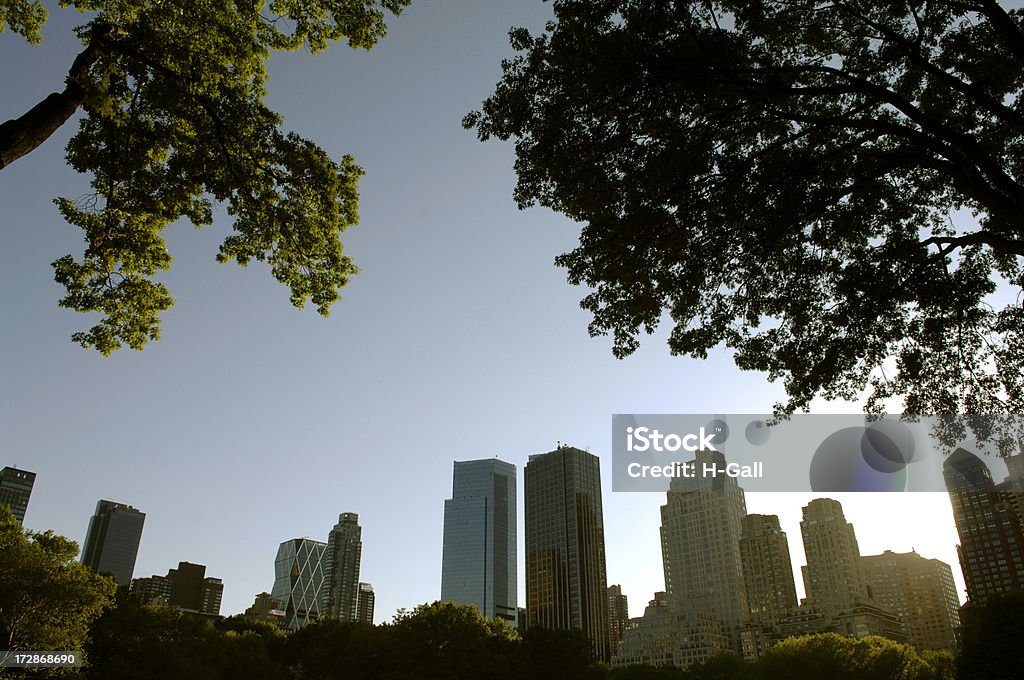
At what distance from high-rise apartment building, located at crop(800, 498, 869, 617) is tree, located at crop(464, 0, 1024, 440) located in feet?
491

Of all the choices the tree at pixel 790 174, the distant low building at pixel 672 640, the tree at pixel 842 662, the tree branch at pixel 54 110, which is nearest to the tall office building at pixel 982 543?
the distant low building at pixel 672 640

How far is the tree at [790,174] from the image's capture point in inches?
407

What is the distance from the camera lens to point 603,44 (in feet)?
34.0

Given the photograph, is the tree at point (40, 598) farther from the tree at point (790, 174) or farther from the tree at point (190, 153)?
the tree at point (790, 174)

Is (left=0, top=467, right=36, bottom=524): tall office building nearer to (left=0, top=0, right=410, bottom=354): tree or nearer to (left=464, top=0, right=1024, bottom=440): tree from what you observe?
(left=0, top=0, right=410, bottom=354): tree

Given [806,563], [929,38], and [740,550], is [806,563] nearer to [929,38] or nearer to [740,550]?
[740,550]

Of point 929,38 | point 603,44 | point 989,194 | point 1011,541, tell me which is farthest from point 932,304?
point 1011,541

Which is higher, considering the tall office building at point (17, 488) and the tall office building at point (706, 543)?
the tall office building at point (17, 488)

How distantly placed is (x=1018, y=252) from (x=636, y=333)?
6106 mm

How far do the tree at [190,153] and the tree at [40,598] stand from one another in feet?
82.3

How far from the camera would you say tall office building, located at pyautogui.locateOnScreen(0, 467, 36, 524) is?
181 metres

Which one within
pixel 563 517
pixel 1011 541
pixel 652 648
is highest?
pixel 563 517

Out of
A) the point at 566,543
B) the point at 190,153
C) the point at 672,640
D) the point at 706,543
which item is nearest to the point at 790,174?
the point at 190,153

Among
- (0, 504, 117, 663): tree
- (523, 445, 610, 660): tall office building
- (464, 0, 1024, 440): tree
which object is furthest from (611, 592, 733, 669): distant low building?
(464, 0, 1024, 440): tree
